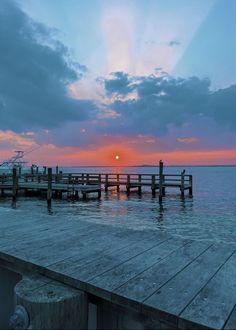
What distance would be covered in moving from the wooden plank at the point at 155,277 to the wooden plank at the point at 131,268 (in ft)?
0.23

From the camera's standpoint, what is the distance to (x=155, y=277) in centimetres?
281

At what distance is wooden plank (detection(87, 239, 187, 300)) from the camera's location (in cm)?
266

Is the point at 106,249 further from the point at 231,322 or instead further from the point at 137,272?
the point at 231,322

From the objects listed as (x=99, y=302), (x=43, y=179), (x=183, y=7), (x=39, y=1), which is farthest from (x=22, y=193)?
(x=99, y=302)

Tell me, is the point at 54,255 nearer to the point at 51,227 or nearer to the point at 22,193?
the point at 51,227

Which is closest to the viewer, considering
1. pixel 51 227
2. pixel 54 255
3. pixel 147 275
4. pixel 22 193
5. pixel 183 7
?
pixel 147 275

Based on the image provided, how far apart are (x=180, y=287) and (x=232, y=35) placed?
41.9 feet

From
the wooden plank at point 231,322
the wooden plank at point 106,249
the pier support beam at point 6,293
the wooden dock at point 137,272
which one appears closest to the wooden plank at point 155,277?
the wooden dock at point 137,272

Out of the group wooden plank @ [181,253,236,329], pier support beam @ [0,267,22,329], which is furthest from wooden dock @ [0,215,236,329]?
pier support beam @ [0,267,22,329]

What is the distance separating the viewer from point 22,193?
27.6 metres

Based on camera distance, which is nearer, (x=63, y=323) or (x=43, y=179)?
(x=63, y=323)

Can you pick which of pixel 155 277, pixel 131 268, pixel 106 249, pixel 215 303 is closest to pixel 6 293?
pixel 106 249

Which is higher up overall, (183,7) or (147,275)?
(183,7)

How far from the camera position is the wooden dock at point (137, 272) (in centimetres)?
227
